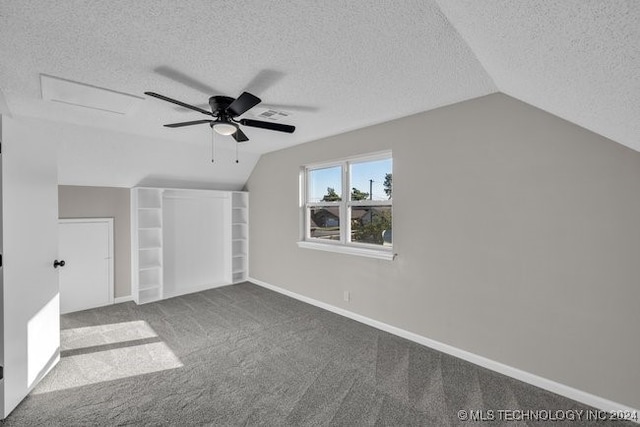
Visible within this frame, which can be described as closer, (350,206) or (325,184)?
(350,206)

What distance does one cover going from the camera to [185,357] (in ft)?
8.71

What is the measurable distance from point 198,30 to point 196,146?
9.60 feet

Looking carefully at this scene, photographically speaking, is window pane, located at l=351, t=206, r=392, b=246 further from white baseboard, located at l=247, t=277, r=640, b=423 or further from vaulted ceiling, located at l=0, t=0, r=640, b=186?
vaulted ceiling, located at l=0, t=0, r=640, b=186

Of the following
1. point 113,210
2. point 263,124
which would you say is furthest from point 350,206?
point 113,210

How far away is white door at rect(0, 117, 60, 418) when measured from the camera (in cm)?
188

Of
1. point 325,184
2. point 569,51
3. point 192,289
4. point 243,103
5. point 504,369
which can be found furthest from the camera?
point 192,289

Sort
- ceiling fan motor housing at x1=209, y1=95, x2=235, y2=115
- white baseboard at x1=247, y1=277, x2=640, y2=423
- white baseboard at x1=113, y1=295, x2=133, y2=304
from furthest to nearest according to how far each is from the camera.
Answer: white baseboard at x1=113, y1=295, x2=133, y2=304 < ceiling fan motor housing at x1=209, y1=95, x2=235, y2=115 < white baseboard at x1=247, y1=277, x2=640, y2=423

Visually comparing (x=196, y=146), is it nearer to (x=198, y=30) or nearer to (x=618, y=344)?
(x=198, y=30)

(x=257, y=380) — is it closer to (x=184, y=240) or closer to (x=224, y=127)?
(x=224, y=127)

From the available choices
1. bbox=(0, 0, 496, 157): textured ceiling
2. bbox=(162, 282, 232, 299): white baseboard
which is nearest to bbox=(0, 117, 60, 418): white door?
→ bbox=(0, 0, 496, 157): textured ceiling

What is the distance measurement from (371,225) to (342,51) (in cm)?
218

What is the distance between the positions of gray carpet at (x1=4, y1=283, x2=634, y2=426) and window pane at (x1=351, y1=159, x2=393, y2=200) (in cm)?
162

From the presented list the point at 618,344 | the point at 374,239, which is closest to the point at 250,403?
the point at 374,239

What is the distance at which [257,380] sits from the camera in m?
2.31
